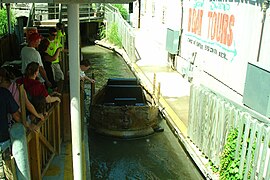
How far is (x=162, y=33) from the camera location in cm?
1781

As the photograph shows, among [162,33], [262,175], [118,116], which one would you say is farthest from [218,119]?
[162,33]

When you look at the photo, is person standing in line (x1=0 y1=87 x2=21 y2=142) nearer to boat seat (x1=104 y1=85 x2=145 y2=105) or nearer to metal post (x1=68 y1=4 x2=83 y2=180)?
metal post (x1=68 y1=4 x2=83 y2=180)

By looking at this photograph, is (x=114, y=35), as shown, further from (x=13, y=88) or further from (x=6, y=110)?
(x=6, y=110)

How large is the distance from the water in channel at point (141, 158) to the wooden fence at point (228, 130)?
2.12 feet

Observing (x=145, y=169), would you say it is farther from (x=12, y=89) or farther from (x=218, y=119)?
(x=12, y=89)

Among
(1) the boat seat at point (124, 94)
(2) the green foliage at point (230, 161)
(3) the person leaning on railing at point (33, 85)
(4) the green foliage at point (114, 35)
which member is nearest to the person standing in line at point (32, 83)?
(3) the person leaning on railing at point (33, 85)

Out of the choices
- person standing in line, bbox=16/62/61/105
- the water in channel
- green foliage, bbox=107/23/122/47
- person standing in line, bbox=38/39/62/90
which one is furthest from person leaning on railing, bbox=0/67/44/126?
green foliage, bbox=107/23/122/47

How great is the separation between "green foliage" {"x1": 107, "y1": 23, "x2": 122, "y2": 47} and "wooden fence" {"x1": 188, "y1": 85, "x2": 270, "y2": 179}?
14.6 m

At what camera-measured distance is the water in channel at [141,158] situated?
722 centimetres

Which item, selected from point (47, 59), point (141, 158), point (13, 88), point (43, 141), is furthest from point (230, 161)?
point (47, 59)

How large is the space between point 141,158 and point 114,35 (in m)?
15.1

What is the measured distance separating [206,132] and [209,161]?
557 millimetres

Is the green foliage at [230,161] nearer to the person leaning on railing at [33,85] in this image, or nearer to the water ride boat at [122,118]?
the person leaning on railing at [33,85]

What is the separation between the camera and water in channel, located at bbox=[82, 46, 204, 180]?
284 inches
